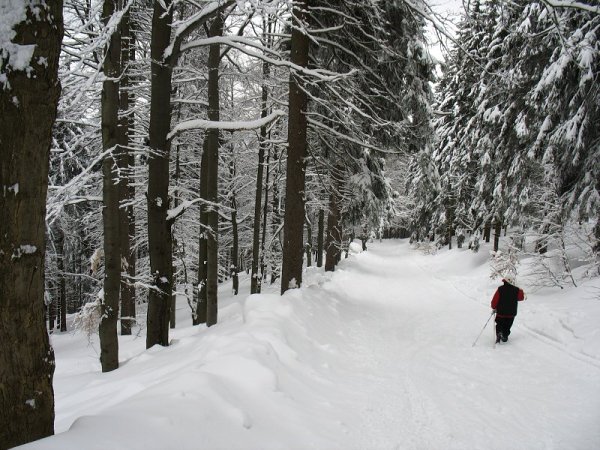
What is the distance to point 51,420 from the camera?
2238 mm

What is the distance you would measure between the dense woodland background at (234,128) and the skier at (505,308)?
388 cm

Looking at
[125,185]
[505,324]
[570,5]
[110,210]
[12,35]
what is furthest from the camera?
[125,185]

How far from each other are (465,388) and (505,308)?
305cm

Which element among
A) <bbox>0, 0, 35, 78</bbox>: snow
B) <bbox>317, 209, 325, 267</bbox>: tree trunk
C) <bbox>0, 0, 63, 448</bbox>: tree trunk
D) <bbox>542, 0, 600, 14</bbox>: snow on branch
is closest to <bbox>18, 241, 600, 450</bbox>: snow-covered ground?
<bbox>0, 0, 63, 448</bbox>: tree trunk

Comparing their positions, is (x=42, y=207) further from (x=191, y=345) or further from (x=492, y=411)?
(x=492, y=411)

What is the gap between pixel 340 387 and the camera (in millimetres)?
5039

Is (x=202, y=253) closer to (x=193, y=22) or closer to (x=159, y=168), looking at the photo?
(x=159, y=168)

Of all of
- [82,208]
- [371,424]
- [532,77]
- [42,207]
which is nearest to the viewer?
[42,207]

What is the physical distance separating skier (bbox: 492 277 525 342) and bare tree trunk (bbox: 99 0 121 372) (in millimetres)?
7388

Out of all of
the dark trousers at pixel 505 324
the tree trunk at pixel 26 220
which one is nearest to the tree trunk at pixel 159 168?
the tree trunk at pixel 26 220

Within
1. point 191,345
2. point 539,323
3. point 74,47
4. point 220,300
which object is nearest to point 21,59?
point 191,345

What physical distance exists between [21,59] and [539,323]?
10149 millimetres

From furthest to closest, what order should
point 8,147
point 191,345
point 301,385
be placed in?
point 191,345 < point 301,385 < point 8,147

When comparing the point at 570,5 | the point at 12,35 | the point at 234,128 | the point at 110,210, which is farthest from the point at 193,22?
the point at 570,5
